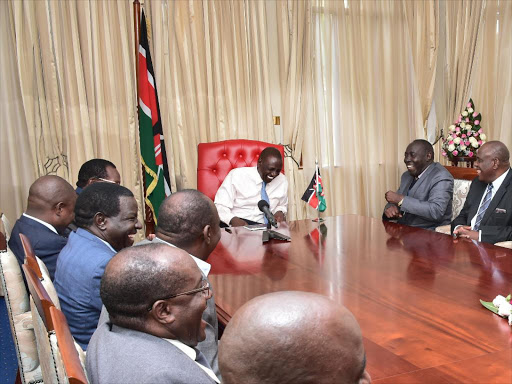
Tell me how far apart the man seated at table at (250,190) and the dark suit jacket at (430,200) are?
3.41 ft

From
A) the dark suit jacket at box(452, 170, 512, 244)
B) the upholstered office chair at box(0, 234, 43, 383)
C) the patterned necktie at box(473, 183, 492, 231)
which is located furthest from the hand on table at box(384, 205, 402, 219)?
the upholstered office chair at box(0, 234, 43, 383)

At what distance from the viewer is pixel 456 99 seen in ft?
19.2

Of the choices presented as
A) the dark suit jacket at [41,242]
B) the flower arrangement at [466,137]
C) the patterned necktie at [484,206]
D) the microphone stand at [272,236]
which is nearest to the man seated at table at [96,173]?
the dark suit jacket at [41,242]

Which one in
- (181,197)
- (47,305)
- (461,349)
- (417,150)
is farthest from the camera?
(417,150)

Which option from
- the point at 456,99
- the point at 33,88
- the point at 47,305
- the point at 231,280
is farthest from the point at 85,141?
the point at 456,99

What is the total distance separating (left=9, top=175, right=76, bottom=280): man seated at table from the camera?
2.57 meters

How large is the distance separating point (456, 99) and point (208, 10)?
122 inches

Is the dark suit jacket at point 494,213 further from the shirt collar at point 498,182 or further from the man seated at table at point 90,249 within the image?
the man seated at table at point 90,249

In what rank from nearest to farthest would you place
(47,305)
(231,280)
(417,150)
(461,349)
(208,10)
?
(47,305)
(461,349)
(231,280)
(417,150)
(208,10)

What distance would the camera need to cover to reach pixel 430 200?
12.9 feet

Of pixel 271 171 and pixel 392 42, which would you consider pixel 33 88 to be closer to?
pixel 271 171

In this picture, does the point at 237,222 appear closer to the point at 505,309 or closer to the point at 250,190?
the point at 250,190

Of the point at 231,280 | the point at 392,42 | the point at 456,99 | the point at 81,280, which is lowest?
the point at 231,280

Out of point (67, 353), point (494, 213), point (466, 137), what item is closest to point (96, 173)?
point (67, 353)
